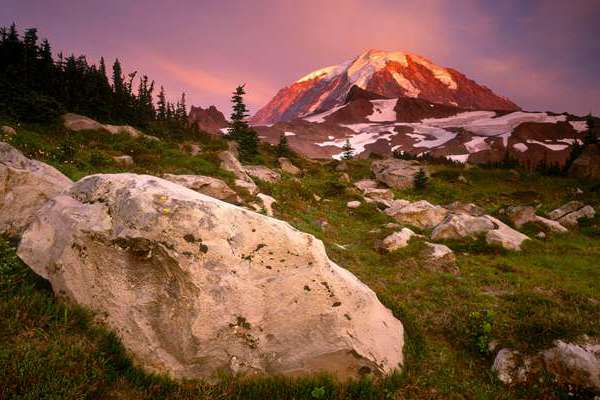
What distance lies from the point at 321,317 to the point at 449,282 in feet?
27.8

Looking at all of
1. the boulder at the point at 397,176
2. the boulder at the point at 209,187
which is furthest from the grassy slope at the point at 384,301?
the boulder at the point at 397,176

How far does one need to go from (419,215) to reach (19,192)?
22860 millimetres

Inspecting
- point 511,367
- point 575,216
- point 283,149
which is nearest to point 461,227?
point 511,367

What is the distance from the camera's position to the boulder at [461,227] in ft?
→ 61.3

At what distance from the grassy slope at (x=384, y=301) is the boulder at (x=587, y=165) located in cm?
3290

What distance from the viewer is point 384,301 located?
859cm

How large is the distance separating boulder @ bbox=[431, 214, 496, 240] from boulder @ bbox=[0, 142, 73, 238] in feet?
60.0

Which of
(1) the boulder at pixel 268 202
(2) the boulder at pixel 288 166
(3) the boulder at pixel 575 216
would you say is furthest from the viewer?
(2) the boulder at pixel 288 166

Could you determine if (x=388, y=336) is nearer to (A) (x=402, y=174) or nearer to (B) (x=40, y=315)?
(B) (x=40, y=315)

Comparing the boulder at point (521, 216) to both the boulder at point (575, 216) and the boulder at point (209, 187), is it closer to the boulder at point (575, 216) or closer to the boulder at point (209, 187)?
the boulder at point (575, 216)

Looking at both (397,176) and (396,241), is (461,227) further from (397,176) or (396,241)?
(397,176)

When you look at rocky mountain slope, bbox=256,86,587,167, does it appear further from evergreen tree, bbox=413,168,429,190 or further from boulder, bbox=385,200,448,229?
boulder, bbox=385,200,448,229

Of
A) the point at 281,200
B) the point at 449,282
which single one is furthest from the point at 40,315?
the point at 281,200

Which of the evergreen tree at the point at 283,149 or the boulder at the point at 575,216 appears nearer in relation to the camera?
the boulder at the point at 575,216
